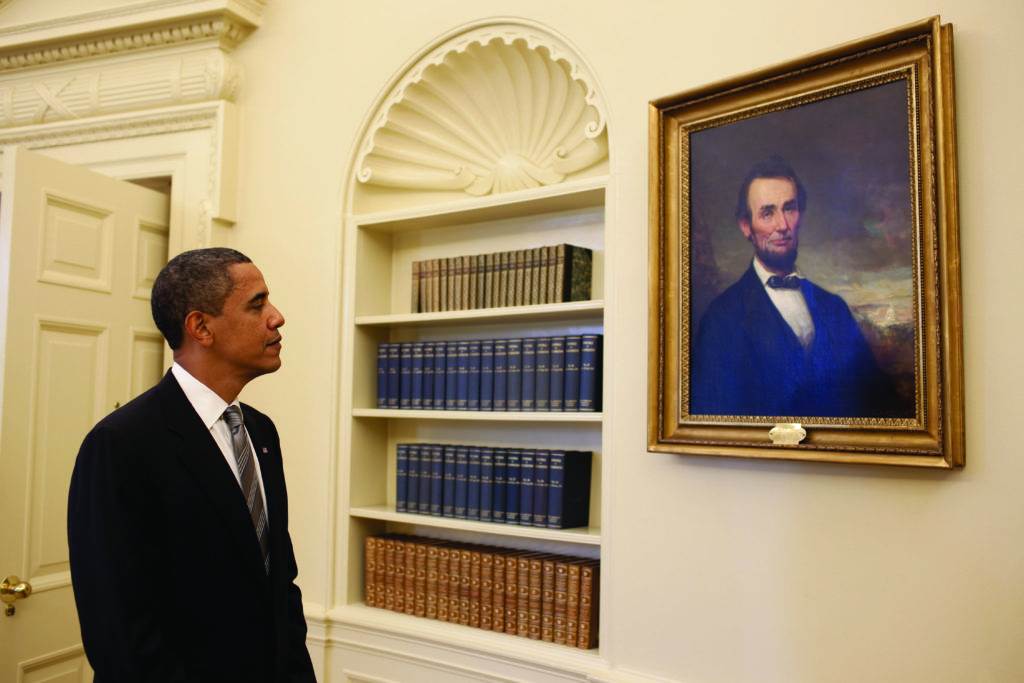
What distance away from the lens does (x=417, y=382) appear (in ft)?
11.6

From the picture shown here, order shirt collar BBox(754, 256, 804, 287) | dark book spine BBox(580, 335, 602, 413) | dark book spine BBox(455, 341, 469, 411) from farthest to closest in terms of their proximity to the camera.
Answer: dark book spine BBox(455, 341, 469, 411), dark book spine BBox(580, 335, 602, 413), shirt collar BBox(754, 256, 804, 287)

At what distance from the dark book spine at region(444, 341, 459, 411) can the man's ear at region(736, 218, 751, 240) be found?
4.02 ft

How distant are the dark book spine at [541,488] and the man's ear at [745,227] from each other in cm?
103

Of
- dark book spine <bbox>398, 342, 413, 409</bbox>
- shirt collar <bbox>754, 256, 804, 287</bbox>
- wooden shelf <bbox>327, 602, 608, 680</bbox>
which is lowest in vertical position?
wooden shelf <bbox>327, 602, 608, 680</bbox>

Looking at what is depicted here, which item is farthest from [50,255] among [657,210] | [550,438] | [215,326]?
[657,210]

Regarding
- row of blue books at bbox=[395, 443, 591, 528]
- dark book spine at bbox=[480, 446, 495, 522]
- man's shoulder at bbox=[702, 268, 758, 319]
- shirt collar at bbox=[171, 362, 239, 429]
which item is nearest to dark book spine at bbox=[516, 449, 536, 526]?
row of blue books at bbox=[395, 443, 591, 528]

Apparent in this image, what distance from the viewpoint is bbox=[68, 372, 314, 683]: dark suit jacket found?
175 cm

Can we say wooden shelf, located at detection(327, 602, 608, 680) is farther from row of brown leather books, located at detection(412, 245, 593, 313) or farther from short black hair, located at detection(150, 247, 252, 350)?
short black hair, located at detection(150, 247, 252, 350)

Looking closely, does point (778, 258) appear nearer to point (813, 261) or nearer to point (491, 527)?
point (813, 261)

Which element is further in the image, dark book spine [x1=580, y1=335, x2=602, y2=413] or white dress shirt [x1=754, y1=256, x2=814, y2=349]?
dark book spine [x1=580, y1=335, x2=602, y2=413]

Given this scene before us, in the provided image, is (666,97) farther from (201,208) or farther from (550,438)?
(201,208)

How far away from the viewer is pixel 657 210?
9.12 ft

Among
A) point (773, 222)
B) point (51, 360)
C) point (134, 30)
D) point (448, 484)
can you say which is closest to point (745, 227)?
point (773, 222)

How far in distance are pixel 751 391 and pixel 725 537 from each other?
1.42 feet
